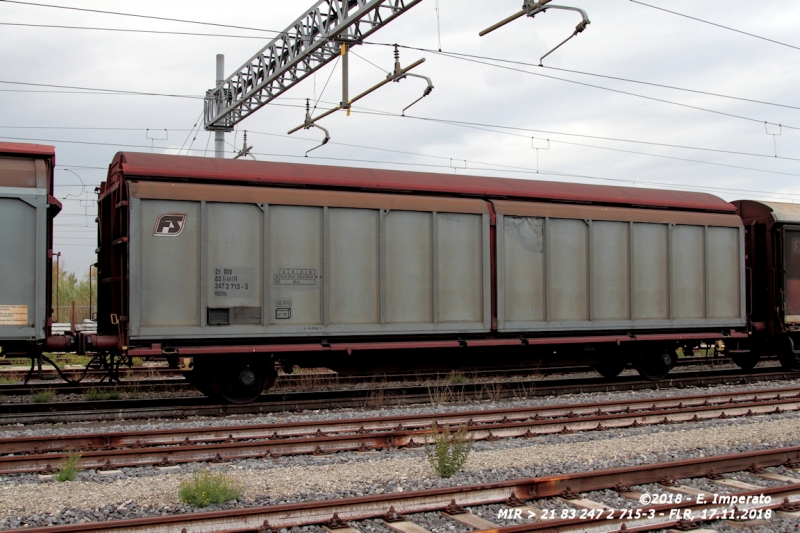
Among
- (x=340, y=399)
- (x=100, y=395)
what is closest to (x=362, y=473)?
(x=340, y=399)

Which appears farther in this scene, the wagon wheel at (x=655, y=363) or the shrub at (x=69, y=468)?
the wagon wheel at (x=655, y=363)

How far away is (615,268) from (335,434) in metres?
6.40

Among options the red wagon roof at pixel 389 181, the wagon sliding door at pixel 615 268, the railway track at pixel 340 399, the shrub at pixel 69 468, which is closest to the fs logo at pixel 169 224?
the red wagon roof at pixel 389 181

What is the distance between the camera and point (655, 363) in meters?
13.7

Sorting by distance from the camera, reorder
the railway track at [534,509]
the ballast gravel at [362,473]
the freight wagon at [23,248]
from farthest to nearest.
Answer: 1. the freight wagon at [23,248]
2. the ballast gravel at [362,473]
3. the railway track at [534,509]

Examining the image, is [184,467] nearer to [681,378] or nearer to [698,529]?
[698,529]

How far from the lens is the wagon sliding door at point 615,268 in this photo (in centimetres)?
1201

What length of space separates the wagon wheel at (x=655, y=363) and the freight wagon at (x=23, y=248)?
10.2 m

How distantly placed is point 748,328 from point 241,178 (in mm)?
10425

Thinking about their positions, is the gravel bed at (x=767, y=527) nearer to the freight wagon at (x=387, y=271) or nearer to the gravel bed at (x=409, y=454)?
the gravel bed at (x=409, y=454)

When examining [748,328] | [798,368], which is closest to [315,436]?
[748,328]

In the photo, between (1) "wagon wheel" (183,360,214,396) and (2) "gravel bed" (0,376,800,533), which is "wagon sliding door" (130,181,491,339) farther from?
(2) "gravel bed" (0,376,800,533)

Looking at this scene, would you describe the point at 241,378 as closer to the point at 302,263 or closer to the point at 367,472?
the point at 302,263

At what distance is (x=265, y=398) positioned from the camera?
37.8 feet
